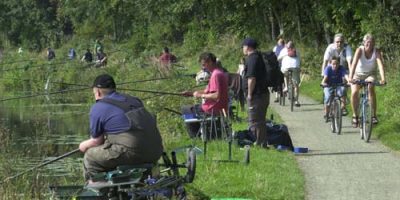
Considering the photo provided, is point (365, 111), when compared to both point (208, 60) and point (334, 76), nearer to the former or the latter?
point (334, 76)

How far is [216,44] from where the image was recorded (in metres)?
42.4

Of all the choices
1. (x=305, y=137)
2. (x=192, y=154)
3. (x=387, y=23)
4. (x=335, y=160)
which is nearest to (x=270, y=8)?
(x=387, y=23)

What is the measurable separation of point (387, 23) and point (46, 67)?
2658cm

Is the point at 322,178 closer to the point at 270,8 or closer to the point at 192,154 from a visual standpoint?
the point at 192,154

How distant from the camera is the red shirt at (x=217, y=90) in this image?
13336 mm

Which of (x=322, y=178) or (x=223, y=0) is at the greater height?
(x=223, y=0)

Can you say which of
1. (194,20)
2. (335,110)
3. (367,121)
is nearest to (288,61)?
(335,110)

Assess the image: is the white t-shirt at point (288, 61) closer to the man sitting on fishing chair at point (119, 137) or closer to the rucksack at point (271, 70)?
the rucksack at point (271, 70)

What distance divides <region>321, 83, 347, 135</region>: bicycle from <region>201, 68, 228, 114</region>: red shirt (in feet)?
9.21

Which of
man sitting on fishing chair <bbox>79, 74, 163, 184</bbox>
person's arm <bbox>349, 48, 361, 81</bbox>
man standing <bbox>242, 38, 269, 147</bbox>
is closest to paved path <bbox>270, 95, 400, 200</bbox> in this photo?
man standing <bbox>242, 38, 269, 147</bbox>

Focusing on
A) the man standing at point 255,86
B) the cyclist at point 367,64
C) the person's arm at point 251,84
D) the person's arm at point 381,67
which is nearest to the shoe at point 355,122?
the cyclist at point 367,64

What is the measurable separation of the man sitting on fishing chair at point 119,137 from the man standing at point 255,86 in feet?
13.6

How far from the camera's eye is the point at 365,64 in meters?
14.5

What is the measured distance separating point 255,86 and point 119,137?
182 inches
